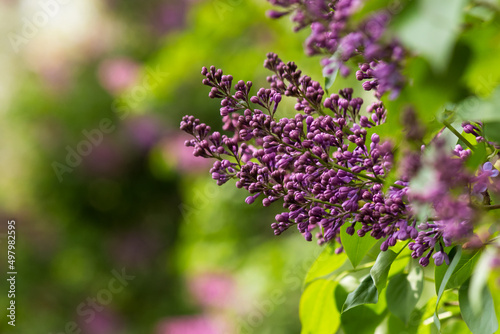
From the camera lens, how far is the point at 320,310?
0.69m

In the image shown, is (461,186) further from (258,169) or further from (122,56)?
(122,56)

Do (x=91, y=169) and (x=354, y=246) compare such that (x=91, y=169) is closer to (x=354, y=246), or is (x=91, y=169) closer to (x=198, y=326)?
(x=198, y=326)

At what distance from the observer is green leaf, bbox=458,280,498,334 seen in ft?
1.49

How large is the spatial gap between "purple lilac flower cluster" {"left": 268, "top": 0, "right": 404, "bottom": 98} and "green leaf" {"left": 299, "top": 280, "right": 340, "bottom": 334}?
0.35 meters

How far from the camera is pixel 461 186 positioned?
1.13 feet

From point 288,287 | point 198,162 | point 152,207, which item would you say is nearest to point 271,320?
point 288,287

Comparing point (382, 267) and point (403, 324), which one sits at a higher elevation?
point (382, 267)

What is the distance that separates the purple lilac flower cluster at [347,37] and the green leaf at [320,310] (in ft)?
1.16

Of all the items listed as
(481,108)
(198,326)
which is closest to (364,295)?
(481,108)

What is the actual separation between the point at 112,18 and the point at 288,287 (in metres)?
2.89
